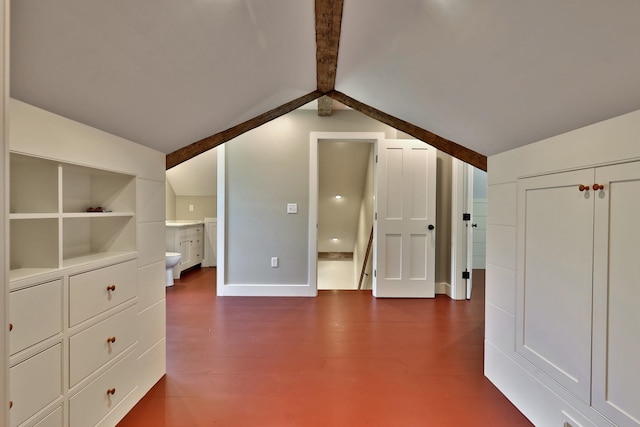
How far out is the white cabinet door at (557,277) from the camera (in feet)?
3.55

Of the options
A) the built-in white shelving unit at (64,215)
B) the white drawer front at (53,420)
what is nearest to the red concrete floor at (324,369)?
the white drawer front at (53,420)

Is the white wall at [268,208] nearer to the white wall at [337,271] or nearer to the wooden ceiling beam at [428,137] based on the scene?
the wooden ceiling beam at [428,137]

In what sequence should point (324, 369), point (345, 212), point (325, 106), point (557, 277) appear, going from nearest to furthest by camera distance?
point (557, 277) < point (324, 369) < point (325, 106) < point (345, 212)

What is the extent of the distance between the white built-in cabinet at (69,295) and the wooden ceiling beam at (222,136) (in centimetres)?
40

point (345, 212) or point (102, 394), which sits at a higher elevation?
point (345, 212)

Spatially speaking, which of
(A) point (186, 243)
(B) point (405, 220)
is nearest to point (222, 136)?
(B) point (405, 220)

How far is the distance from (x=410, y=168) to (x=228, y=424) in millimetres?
2757

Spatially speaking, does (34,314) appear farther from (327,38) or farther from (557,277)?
(557,277)

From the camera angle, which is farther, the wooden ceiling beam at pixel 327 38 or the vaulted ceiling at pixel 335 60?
the wooden ceiling beam at pixel 327 38

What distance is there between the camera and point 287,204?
3.25 meters

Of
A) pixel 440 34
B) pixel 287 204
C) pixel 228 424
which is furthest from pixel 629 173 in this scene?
pixel 287 204

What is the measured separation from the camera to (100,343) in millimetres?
1222

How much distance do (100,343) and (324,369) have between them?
4.02 feet

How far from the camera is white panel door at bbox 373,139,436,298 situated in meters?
3.12
